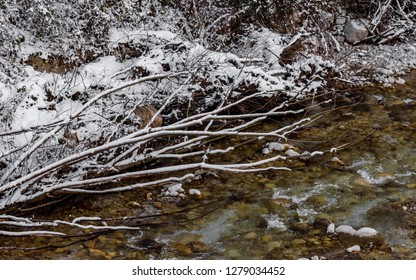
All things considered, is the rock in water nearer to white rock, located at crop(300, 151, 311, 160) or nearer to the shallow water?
the shallow water

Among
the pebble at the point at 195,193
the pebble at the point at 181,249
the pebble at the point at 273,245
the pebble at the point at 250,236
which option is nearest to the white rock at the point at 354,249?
Answer: the pebble at the point at 273,245

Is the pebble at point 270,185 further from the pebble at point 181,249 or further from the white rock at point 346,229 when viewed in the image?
the pebble at point 181,249

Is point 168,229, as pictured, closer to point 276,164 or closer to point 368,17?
point 276,164

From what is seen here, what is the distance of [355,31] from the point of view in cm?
666

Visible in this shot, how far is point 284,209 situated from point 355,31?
3962 mm

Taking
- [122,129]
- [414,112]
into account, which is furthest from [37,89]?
[414,112]

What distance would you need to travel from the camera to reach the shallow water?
309cm

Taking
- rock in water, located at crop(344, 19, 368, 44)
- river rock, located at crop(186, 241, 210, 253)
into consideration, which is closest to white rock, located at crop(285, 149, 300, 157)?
river rock, located at crop(186, 241, 210, 253)

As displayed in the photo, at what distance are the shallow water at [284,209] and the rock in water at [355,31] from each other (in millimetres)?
2352

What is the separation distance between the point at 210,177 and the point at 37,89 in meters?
1.65

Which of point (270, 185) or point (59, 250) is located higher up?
point (270, 185)

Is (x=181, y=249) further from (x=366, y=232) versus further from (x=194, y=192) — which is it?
(x=366, y=232)

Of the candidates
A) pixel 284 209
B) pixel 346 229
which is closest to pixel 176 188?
pixel 284 209
